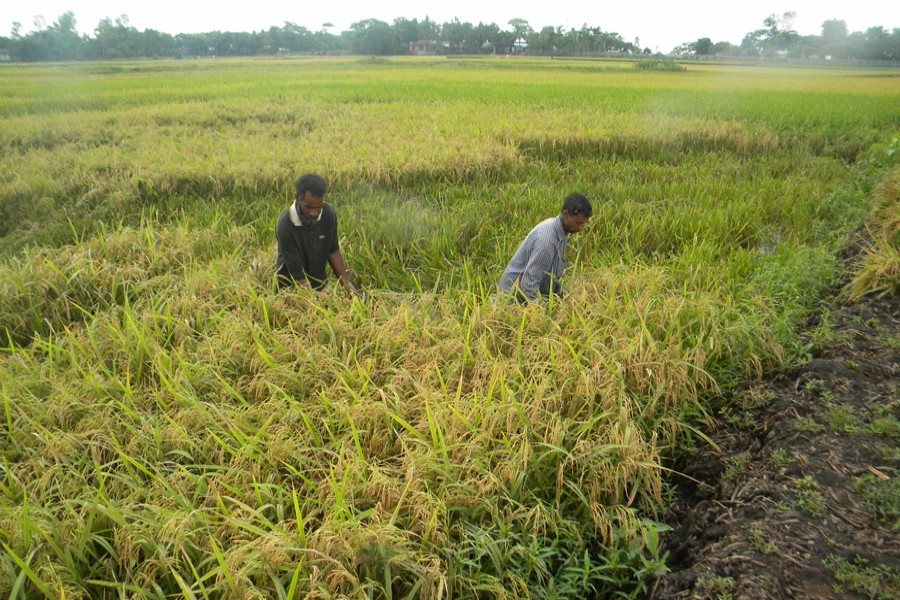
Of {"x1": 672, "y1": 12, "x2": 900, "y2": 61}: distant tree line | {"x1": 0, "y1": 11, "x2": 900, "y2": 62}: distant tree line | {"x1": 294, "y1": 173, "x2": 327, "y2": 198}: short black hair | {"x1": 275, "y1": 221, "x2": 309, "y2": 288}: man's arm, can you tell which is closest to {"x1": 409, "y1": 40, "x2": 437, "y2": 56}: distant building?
{"x1": 0, "y1": 11, "x2": 900, "y2": 62}: distant tree line

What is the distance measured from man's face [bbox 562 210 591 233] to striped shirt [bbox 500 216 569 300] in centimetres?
4

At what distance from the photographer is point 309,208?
329cm

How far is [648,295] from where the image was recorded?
332 centimetres

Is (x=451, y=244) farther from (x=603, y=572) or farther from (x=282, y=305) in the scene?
(x=603, y=572)

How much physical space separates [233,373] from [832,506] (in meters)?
2.66

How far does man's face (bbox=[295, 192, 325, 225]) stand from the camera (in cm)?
323

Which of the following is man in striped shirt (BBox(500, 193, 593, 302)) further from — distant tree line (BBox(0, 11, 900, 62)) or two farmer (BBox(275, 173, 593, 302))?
distant tree line (BBox(0, 11, 900, 62))

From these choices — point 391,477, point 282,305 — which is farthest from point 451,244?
point 391,477

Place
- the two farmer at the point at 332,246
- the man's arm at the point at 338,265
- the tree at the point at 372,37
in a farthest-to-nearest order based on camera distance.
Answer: the tree at the point at 372,37 → the man's arm at the point at 338,265 → the two farmer at the point at 332,246

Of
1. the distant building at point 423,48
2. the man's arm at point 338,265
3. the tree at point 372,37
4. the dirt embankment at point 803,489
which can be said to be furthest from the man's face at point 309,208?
the distant building at point 423,48

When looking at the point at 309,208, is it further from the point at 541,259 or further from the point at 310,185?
the point at 541,259

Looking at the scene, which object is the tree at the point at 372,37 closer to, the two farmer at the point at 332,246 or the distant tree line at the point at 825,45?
the distant tree line at the point at 825,45

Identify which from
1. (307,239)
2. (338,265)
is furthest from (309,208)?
(338,265)

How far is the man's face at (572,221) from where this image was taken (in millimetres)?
3139
